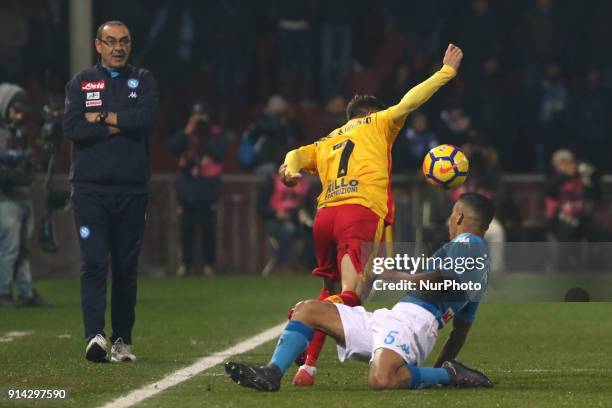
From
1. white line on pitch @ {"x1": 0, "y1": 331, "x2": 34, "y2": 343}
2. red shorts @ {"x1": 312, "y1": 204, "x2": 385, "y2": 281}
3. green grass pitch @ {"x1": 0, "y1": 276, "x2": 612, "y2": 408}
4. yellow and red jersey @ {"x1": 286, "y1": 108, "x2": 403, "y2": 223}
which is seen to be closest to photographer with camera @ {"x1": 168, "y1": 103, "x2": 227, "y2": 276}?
green grass pitch @ {"x1": 0, "y1": 276, "x2": 612, "y2": 408}

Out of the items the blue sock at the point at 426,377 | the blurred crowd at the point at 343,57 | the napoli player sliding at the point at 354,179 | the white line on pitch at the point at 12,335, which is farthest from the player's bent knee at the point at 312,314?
the blurred crowd at the point at 343,57

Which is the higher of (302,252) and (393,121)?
(393,121)

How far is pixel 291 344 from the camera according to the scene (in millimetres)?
9141

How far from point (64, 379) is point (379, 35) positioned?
14.0 m

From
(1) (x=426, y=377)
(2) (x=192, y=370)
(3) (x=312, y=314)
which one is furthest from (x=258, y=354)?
(1) (x=426, y=377)

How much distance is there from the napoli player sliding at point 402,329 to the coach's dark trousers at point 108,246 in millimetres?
2192

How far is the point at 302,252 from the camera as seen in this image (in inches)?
841

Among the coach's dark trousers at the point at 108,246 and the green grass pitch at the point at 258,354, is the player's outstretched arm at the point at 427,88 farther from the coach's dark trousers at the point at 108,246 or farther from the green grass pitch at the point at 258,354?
the coach's dark trousers at the point at 108,246

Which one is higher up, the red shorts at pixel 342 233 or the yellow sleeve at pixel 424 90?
the yellow sleeve at pixel 424 90

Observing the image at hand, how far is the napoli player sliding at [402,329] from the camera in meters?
9.14

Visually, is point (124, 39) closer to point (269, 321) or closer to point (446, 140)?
point (269, 321)

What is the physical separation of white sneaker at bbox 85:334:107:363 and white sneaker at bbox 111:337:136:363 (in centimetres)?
16

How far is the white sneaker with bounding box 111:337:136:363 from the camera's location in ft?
36.5

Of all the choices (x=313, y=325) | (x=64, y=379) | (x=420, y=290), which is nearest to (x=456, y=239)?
(x=420, y=290)
